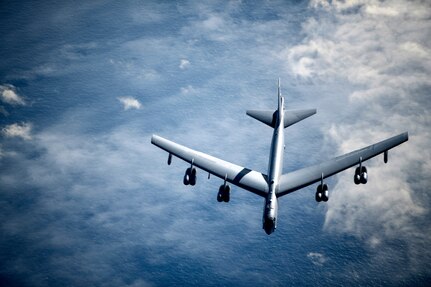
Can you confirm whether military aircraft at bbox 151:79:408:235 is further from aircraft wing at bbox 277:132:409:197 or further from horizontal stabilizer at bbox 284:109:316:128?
horizontal stabilizer at bbox 284:109:316:128

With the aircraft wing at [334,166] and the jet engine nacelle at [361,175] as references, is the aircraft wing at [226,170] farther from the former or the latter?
the jet engine nacelle at [361,175]

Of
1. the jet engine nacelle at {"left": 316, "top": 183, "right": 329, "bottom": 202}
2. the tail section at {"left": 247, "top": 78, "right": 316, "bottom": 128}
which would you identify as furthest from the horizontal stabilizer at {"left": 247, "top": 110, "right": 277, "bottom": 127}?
the jet engine nacelle at {"left": 316, "top": 183, "right": 329, "bottom": 202}

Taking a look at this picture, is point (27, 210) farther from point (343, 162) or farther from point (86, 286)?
point (343, 162)

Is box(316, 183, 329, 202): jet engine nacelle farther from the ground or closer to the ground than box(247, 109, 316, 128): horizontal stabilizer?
closer to the ground

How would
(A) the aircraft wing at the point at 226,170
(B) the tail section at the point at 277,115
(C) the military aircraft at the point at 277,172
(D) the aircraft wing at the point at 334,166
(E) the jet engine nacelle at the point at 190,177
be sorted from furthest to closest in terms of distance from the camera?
(B) the tail section at the point at 277,115
(E) the jet engine nacelle at the point at 190,177
(D) the aircraft wing at the point at 334,166
(A) the aircraft wing at the point at 226,170
(C) the military aircraft at the point at 277,172

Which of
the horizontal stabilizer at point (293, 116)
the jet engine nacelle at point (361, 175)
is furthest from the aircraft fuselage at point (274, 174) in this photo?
the jet engine nacelle at point (361, 175)

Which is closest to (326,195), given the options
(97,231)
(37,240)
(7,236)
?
(97,231)

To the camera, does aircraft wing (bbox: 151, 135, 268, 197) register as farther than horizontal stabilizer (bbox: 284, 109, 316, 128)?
No

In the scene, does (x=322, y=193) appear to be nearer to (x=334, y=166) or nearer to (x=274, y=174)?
(x=334, y=166)
